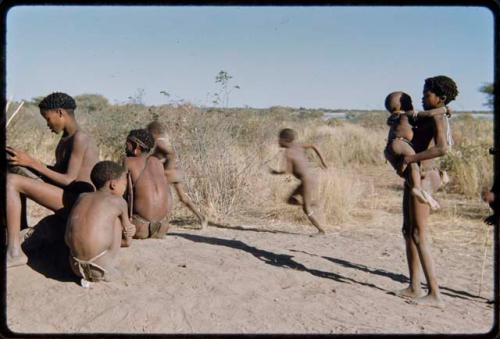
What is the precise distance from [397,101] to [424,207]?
883mm

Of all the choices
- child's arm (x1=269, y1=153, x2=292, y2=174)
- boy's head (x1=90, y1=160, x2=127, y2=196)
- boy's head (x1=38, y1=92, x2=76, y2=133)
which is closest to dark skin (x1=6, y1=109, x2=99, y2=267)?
boy's head (x1=38, y1=92, x2=76, y2=133)

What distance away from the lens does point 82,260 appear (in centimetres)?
480

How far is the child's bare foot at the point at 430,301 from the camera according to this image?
4.86 metres

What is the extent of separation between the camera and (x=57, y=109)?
5332mm

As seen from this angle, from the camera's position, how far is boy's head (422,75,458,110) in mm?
4684

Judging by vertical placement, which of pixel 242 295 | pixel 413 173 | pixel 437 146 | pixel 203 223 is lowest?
pixel 242 295

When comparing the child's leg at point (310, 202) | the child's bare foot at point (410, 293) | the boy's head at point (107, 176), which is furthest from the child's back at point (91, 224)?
the child's leg at point (310, 202)

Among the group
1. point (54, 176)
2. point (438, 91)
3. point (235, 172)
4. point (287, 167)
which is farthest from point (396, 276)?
point (235, 172)

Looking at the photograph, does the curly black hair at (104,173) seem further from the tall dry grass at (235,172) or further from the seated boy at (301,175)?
the tall dry grass at (235,172)

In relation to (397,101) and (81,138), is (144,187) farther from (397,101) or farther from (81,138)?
(397,101)

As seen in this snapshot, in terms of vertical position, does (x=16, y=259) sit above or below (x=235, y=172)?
below

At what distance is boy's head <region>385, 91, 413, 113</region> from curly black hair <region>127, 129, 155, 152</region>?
246 centimetres

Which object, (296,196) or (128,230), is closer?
(128,230)

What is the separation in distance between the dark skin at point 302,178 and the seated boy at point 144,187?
223cm
